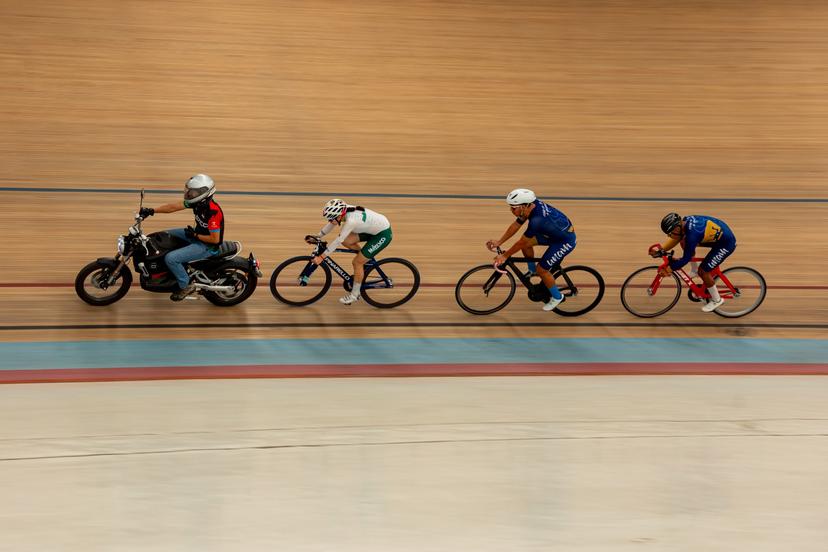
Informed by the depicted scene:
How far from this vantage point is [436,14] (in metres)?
8.73

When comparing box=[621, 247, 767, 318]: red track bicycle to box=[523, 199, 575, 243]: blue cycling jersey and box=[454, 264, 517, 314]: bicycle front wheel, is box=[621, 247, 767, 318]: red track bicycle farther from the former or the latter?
box=[454, 264, 517, 314]: bicycle front wheel

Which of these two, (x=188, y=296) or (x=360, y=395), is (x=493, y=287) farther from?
(x=188, y=296)

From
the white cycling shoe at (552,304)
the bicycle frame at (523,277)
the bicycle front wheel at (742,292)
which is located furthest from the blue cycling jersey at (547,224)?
the bicycle front wheel at (742,292)

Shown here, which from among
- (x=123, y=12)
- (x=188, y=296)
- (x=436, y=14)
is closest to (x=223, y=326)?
(x=188, y=296)

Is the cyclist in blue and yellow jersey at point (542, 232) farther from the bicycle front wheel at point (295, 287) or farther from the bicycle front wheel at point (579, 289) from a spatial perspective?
the bicycle front wheel at point (295, 287)

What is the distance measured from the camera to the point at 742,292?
581 cm

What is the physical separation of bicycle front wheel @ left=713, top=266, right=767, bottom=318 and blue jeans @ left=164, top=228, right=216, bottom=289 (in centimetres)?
392

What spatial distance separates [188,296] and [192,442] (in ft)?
6.35

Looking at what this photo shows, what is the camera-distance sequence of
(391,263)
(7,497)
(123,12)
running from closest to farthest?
(7,497) → (391,263) → (123,12)

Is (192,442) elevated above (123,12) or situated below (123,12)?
below

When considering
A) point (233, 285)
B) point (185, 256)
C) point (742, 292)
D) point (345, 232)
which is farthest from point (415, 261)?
point (742, 292)

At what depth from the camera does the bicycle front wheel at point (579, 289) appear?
217 inches

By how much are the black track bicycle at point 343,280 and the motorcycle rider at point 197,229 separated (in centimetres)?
56

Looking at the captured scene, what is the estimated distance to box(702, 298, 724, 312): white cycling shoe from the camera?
560cm
